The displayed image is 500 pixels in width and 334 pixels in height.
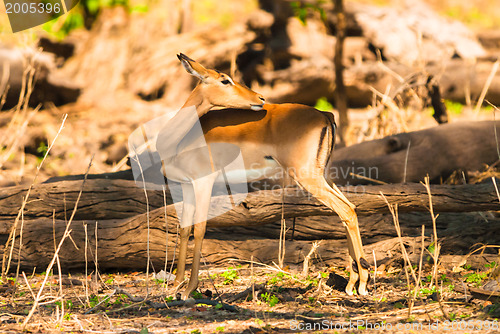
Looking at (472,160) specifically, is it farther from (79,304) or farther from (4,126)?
(4,126)

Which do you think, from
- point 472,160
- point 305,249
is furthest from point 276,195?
point 472,160

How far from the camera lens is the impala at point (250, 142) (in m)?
4.23

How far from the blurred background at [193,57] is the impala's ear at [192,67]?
6456mm

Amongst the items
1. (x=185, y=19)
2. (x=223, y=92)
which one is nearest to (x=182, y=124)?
(x=223, y=92)

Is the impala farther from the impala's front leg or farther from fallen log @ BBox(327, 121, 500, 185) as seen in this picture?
fallen log @ BBox(327, 121, 500, 185)

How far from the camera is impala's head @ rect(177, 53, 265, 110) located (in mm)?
4273

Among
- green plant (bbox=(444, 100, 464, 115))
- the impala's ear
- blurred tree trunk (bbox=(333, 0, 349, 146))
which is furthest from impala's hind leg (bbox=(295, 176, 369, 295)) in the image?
green plant (bbox=(444, 100, 464, 115))

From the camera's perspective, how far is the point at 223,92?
4.32 meters

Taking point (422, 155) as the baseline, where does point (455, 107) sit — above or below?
below

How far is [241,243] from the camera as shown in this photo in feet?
18.0

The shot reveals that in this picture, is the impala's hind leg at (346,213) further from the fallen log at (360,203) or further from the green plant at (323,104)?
the green plant at (323,104)

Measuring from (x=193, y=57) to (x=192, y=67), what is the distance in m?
8.29

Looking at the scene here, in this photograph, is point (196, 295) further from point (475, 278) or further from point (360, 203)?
point (475, 278)

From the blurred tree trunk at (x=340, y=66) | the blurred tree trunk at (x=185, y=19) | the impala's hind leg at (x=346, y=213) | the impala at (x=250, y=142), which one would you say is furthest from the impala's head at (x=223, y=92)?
the blurred tree trunk at (x=185, y=19)
